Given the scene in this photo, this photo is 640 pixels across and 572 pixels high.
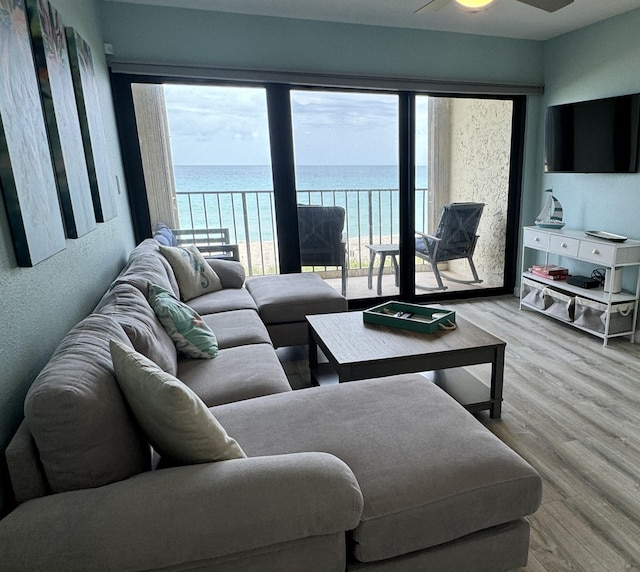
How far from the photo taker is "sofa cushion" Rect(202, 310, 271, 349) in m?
2.18

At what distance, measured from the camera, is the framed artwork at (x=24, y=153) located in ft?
4.07

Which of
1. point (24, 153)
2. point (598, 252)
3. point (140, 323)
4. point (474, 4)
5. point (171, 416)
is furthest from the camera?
point (598, 252)

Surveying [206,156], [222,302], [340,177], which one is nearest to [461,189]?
[340,177]

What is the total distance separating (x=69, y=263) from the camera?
174cm

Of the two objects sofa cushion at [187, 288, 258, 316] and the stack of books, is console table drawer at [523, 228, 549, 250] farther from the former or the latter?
sofa cushion at [187, 288, 258, 316]

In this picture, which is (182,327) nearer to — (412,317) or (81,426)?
(81,426)

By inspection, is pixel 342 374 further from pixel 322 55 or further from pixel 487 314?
pixel 322 55

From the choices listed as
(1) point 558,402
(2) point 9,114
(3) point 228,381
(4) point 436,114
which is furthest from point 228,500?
(4) point 436,114

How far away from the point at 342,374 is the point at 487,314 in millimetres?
2420

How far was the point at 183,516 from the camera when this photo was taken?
0.89 m

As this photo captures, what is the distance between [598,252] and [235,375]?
277 centimetres

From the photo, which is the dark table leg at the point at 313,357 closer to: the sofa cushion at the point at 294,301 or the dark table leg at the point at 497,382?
the sofa cushion at the point at 294,301

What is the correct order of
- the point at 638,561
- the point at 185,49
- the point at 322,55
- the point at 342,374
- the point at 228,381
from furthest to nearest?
the point at 322,55
the point at 185,49
the point at 342,374
the point at 228,381
the point at 638,561

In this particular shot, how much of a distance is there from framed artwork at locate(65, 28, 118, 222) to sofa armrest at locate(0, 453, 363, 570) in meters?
1.67
